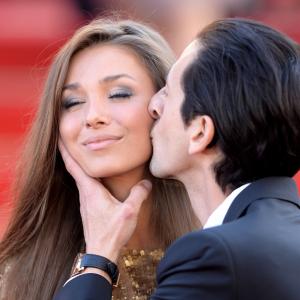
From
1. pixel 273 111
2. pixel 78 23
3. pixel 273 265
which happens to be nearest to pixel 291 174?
pixel 273 111

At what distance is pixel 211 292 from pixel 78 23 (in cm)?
400

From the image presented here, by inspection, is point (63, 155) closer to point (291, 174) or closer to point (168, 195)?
point (168, 195)

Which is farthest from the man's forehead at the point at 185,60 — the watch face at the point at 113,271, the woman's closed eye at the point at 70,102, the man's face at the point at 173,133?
the watch face at the point at 113,271

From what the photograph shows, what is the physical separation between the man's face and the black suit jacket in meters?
0.27

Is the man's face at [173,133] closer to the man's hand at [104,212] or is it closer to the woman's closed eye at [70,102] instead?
the man's hand at [104,212]

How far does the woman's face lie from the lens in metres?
2.28

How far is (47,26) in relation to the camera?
5.59m

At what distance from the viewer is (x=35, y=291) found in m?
2.37

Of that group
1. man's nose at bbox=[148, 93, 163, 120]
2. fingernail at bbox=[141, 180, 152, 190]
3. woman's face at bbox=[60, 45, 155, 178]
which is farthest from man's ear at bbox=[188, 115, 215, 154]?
fingernail at bbox=[141, 180, 152, 190]

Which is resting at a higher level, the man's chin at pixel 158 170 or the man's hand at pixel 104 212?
the man's chin at pixel 158 170

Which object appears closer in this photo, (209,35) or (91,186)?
(209,35)

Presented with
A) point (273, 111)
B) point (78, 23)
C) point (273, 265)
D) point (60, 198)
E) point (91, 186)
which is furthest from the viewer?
point (78, 23)

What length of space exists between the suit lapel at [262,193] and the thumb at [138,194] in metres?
0.60

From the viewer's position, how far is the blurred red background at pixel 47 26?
5270 millimetres
